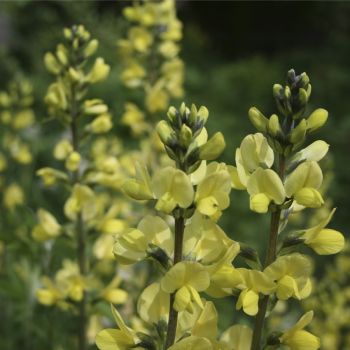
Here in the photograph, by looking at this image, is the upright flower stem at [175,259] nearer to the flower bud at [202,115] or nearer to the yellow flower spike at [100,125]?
the flower bud at [202,115]

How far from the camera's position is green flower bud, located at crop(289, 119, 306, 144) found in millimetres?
1392

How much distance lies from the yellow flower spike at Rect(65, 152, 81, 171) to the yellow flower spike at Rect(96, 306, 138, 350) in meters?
0.92

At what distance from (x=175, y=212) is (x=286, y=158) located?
25 cm

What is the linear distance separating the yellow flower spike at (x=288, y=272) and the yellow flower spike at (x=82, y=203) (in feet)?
3.41

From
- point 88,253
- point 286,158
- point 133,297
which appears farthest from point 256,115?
point 133,297

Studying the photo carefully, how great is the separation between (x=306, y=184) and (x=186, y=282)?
295 mm

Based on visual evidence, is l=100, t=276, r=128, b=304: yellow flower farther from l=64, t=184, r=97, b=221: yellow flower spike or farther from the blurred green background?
the blurred green background

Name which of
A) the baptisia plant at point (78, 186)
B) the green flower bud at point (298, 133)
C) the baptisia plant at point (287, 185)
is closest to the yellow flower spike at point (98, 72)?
the baptisia plant at point (78, 186)

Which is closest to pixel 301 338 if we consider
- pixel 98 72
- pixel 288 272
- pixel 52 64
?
pixel 288 272

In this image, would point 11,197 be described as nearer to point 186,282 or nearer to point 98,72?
point 98,72

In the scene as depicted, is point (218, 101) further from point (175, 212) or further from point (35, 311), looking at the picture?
point (175, 212)

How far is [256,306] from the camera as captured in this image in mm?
1408

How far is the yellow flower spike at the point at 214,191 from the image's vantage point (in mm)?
1331

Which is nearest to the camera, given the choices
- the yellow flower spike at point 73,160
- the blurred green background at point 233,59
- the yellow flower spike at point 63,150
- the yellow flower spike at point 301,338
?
the yellow flower spike at point 301,338
